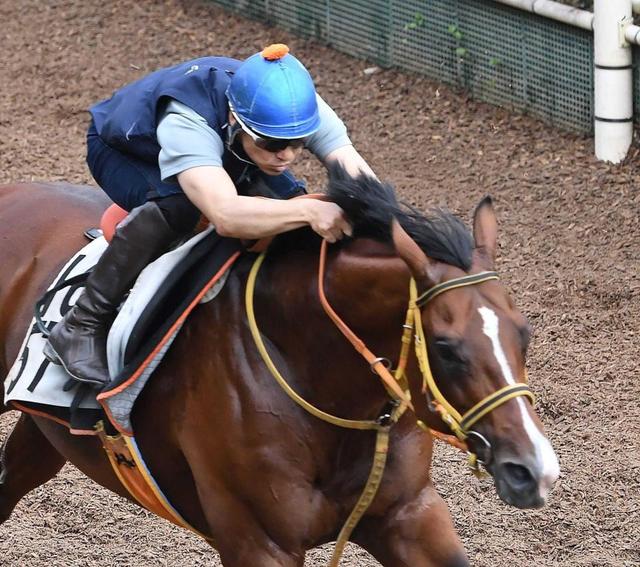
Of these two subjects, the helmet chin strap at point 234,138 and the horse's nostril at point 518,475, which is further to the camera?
the helmet chin strap at point 234,138

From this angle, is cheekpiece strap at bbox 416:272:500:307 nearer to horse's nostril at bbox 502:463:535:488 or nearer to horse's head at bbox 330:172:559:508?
horse's head at bbox 330:172:559:508

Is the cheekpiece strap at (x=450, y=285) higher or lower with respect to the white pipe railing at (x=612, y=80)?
higher

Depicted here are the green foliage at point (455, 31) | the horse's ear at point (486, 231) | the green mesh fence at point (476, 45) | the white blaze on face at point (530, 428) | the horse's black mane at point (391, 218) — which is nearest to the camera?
the white blaze on face at point (530, 428)

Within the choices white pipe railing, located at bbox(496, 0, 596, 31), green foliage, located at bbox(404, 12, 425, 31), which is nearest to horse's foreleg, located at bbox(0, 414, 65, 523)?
white pipe railing, located at bbox(496, 0, 596, 31)

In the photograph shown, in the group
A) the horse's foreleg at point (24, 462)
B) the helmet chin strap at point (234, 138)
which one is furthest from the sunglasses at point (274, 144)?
the horse's foreleg at point (24, 462)

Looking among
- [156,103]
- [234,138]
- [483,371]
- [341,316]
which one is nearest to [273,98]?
[234,138]

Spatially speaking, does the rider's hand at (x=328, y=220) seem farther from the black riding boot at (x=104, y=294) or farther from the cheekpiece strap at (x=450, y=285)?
the black riding boot at (x=104, y=294)

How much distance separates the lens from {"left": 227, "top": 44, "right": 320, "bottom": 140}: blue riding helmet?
3826mm

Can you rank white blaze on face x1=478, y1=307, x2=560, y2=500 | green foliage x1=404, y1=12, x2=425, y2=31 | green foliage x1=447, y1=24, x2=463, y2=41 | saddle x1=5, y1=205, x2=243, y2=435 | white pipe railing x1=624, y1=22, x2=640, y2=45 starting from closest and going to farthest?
1. white blaze on face x1=478, y1=307, x2=560, y2=500
2. saddle x1=5, y1=205, x2=243, y2=435
3. white pipe railing x1=624, y1=22, x2=640, y2=45
4. green foliage x1=447, y1=24, x2=463, y2=41
5. green foliage x1=404, y1=12, x2=425, y2=31

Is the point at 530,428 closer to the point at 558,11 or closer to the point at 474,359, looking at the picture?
the point at 474,359

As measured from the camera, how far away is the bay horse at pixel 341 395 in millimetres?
3379

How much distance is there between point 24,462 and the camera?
5352 millimetres

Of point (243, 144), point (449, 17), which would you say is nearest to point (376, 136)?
point (449, 17)

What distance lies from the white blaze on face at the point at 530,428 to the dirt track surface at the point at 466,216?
2.04 m
